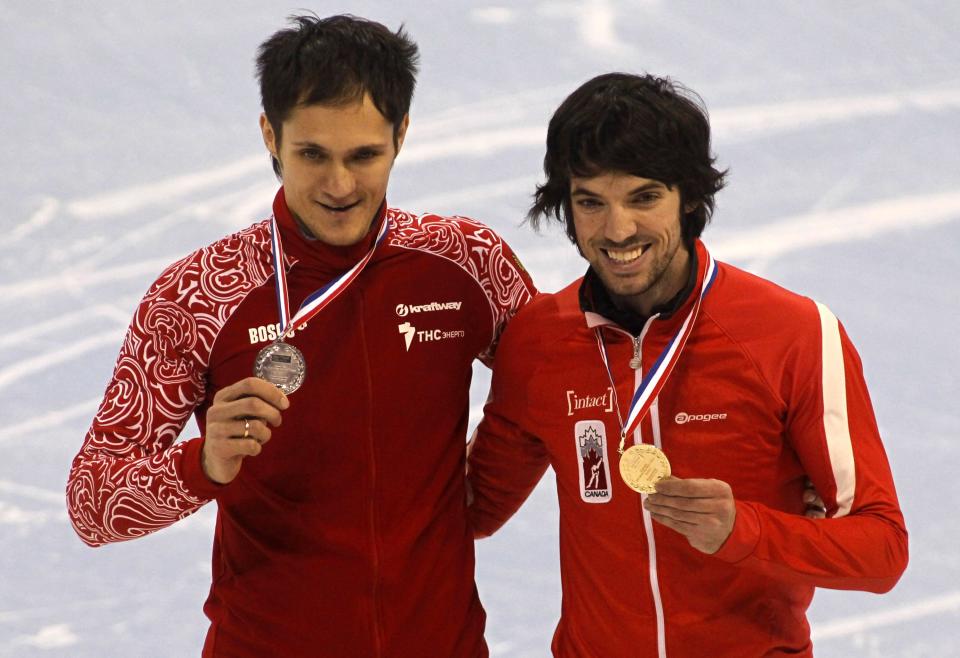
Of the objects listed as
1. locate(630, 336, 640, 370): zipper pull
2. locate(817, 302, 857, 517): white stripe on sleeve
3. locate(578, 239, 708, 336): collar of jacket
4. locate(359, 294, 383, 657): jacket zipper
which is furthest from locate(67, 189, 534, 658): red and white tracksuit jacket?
locate(817, 302, 857, 517): white stripe on sleeve

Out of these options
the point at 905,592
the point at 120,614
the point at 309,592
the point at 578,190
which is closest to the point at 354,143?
the point at 578,190

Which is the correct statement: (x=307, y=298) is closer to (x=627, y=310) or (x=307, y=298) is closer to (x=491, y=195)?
(x=627, y=310)

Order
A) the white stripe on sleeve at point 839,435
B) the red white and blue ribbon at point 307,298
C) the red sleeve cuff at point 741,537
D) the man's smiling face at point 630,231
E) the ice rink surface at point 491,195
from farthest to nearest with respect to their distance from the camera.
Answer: the ice rink surface at point 491,195 → the red white and blue ribbon at point 307,298 → the man's smiling face at point 630,231 → the white stripe on sleeve at point 839,435 → the red sleeve cuff at point 741,537

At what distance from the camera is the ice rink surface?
4.93 metres

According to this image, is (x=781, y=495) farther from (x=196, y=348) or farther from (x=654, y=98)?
(x=196, y=348)

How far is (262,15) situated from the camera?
8.16m

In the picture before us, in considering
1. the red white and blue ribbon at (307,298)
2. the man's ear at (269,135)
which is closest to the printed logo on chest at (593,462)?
the red white and blue ribbon at (307,298)

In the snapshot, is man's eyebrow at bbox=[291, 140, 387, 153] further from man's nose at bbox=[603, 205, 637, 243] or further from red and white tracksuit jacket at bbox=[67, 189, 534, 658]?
man's nose at bbox=[603, 205, 637, 243]

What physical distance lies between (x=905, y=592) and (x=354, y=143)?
2682mm

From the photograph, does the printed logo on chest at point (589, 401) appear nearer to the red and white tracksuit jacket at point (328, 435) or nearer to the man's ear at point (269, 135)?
the red and white tracksuit jacket at point (328, 435)

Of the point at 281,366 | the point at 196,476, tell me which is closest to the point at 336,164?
the point at 281,366

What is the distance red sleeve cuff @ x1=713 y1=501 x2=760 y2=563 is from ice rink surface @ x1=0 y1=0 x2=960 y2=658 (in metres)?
1.89

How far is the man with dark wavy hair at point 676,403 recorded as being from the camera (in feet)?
9.79

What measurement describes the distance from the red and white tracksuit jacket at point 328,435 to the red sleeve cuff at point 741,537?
760 millimetres
